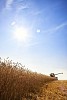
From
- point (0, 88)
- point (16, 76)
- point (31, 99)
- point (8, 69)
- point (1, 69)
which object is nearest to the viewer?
point (0, 88)

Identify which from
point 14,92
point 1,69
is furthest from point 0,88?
point 14,92

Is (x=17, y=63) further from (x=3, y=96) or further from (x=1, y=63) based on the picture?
(x=3, y=96)

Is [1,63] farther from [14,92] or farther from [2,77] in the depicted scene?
[14,92]

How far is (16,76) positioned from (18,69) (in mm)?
940

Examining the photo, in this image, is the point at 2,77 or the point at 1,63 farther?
the point at 1,63

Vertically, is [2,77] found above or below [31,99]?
above

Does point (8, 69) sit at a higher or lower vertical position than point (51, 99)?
higher

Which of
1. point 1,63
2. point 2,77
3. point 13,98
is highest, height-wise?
point 1,63

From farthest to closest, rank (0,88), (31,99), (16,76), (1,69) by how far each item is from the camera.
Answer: (31,99) < (16,76) < (1,69) < (0,88)

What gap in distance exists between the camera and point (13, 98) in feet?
25.6

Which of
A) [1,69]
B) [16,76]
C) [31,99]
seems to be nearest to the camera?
[1,69]

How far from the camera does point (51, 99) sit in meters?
9.70

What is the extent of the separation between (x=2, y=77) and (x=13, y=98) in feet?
4.05

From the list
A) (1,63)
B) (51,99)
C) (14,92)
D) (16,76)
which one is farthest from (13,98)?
(51,99)
